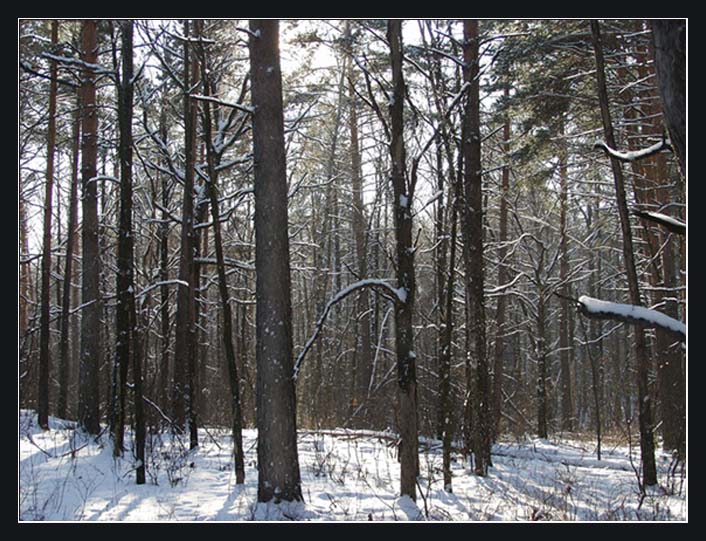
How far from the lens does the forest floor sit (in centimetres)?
586

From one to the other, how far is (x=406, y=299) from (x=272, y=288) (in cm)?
140

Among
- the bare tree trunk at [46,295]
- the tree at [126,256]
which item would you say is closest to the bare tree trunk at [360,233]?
the bare tree trunk at [46,295]

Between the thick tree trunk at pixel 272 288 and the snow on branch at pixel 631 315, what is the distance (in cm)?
407

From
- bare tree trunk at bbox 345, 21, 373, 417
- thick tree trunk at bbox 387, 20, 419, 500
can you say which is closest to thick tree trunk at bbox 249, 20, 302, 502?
thick tree trunk at bbox 387, 20, 419, 500

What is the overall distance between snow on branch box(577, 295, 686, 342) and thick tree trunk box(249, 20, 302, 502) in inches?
160

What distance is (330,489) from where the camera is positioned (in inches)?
280

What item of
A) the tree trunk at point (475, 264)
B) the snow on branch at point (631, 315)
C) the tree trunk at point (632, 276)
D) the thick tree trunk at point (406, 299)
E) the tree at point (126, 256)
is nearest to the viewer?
the snow on branch at point (631, 315)

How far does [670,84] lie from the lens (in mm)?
2961

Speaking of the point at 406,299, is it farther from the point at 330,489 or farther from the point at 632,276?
the point at 632,276

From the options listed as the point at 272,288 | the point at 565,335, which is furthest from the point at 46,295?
the point at 565,335

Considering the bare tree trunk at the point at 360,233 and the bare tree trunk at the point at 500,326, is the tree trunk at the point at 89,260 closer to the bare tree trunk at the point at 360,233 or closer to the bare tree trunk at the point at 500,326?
the bare tree trunk at the point at 500,326

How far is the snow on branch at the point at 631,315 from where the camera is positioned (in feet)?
7.97
